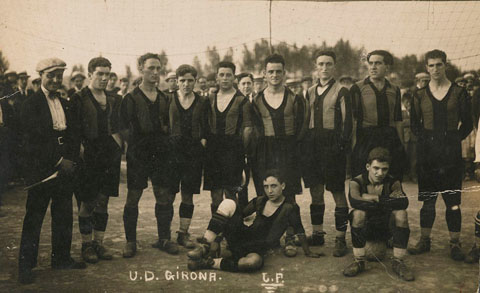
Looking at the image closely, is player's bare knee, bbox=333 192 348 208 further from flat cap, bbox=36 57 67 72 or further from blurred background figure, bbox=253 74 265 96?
flat cap, bbox=36 57 67 72

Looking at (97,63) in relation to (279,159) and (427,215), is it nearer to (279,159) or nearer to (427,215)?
(279,159)

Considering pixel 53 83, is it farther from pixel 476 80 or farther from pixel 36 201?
pixel 476 80

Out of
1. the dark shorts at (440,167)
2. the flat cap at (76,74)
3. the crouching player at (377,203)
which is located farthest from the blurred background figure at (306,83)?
the flat cap at (76,74)

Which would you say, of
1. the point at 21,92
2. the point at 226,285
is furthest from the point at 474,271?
the point at 21,92

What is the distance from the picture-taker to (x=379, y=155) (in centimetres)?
339

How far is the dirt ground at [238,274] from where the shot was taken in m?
3.30

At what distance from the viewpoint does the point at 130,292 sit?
337 centimetres

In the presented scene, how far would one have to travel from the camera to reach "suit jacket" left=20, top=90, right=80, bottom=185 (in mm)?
3312

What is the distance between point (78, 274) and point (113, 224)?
0.48 metres

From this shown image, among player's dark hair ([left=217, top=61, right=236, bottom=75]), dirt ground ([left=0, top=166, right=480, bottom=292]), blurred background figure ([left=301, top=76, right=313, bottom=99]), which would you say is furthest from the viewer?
blurred background figure ([left=301, top=76, right=313, bottom=99])

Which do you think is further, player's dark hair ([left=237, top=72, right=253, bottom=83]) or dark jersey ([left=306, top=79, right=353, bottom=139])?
player's dark hair ([left=237, top=72, right=253, bottom=83])

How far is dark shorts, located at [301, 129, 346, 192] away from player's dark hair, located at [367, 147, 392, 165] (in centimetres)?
24

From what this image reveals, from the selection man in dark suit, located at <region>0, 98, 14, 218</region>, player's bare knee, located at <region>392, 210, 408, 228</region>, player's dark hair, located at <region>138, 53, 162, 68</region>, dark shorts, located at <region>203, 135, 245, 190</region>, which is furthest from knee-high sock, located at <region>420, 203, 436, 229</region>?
man in dark suit, located at <region>0, 98, 14, 218</region>

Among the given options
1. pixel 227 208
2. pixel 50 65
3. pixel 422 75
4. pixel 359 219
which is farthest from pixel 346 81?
pixel 50 65
